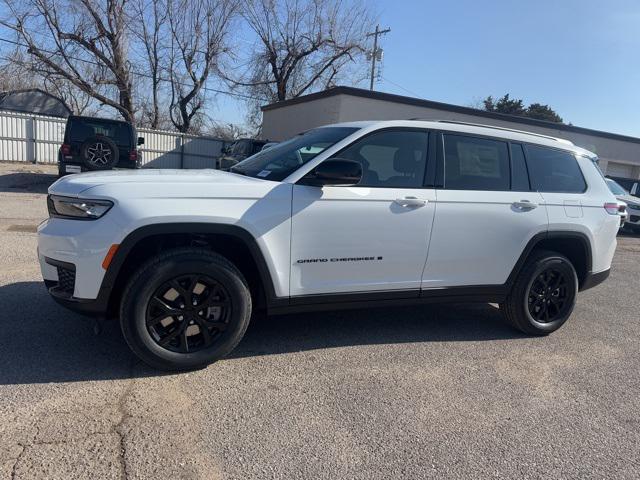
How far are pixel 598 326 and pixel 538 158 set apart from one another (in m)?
2.03

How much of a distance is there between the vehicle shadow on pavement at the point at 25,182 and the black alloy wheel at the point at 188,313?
12214mm

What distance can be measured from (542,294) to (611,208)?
45.7 inches

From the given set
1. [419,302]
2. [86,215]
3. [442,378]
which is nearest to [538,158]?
[419,302]

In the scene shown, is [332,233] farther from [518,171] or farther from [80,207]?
[518,171]

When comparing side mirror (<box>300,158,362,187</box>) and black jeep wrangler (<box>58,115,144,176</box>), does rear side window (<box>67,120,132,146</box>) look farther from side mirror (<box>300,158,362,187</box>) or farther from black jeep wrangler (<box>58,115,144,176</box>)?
side mirror (<box>300,158,362,187</box>)

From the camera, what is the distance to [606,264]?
5.09 metres

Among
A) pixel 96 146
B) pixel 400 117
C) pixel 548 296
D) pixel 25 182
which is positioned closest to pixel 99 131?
pixel 96 146

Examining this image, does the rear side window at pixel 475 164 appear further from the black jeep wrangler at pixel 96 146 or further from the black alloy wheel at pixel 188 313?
the black jeep wrangler at pixel 96 146

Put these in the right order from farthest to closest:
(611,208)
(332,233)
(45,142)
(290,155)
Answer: (45,142) → (611,208) → (290,155) → (332,233)

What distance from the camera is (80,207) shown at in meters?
3.20

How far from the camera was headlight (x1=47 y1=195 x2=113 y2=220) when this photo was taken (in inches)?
124

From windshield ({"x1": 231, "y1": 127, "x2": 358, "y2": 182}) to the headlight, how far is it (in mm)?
1162

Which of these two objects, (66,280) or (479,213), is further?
(479,213)

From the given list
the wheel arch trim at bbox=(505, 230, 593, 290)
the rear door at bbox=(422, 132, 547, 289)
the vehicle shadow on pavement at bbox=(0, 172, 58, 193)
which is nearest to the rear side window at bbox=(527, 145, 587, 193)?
the rear door at bbox=(422, 132, 547, 289)
